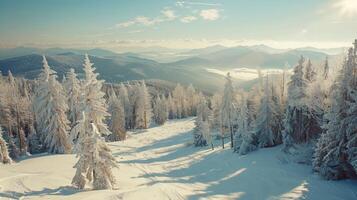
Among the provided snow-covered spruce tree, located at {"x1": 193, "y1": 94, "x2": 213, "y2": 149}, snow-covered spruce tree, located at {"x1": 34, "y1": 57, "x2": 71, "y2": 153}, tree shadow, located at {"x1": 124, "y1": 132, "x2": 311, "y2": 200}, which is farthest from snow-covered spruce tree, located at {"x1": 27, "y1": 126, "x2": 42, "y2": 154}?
snow-covered spruce tree, located at {"x1": 193, "y1": 94, "x2": 213, "y2": 149}

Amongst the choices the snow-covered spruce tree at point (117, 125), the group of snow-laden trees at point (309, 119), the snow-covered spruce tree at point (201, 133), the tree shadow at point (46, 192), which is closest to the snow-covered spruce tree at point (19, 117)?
the snow-covered spruce tree at point (117, 125)

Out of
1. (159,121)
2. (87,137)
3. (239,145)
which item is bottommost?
(159,121)

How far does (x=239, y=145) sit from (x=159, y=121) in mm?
55691

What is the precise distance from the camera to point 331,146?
28.5m

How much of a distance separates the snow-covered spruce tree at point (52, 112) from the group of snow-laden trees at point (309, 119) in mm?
25305

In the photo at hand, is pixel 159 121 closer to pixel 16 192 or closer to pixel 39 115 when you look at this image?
pixel 39 115

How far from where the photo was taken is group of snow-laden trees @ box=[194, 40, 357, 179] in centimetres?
2786

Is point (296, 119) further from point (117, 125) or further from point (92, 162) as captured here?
point (117, 125)

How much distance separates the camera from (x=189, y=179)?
3481cm

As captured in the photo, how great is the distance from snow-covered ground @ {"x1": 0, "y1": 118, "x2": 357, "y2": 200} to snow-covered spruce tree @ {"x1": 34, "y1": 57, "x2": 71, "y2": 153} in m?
6.64

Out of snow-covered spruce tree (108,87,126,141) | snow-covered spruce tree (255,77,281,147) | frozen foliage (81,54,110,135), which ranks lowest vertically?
snow-covered spruce tree (108,87,126,141)

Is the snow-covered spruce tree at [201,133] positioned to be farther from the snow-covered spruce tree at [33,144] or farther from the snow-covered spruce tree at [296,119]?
the snow-covered spruce tree at [33,144]

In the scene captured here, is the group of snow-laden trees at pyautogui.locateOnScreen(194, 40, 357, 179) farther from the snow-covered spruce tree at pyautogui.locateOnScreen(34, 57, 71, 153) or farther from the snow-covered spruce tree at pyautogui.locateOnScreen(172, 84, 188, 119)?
the snow-covered spruce tree at pyautogui.locateOnScreen(172, 84, 188, 119)

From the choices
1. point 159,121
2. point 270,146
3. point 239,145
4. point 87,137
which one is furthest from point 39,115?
point 159,121
